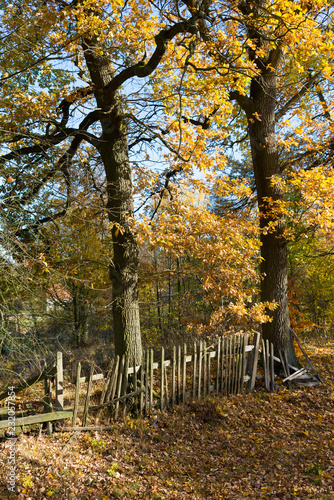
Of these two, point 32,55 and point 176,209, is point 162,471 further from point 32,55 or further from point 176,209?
point 32,55

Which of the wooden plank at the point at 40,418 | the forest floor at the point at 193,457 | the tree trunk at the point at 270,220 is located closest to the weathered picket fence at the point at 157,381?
the wooden plank at the point at 40,418

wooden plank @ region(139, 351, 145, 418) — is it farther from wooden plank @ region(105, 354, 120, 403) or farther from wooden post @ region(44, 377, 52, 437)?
wooden post @ region(44, 377, 52, 437)

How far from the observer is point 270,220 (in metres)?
9.90

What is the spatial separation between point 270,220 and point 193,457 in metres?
6.11

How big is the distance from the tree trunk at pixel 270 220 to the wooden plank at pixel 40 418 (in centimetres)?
587

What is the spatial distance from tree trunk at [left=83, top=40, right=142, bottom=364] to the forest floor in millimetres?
1691

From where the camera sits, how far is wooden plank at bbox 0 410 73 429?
5.62 m

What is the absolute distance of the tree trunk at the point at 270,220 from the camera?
9.88 meters

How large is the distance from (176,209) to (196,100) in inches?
108

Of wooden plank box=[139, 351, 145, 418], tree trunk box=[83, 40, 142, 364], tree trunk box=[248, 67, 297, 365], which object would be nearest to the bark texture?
tree trunk box=[248, 67, 297, 365]

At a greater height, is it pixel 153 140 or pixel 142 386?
pixel 153 140

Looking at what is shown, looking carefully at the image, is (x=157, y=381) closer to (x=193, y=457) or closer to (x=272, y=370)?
(x=193, y=457)

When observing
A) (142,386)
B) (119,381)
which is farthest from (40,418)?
(142,386)

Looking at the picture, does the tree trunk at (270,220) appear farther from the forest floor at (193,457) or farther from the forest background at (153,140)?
the forest floor at (193,457)
